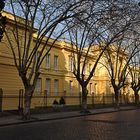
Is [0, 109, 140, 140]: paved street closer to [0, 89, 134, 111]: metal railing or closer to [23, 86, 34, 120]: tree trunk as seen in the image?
[23, 86, 34, 120]: tree trunk

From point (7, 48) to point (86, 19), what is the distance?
11.9 metres

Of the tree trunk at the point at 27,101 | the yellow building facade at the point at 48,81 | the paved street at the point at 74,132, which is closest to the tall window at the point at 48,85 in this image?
the yellow building facade at the point at 48,81

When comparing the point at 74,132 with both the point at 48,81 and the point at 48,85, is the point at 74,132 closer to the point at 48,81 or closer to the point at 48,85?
the point at 48,85

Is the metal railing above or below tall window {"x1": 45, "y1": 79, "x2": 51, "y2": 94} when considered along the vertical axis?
below

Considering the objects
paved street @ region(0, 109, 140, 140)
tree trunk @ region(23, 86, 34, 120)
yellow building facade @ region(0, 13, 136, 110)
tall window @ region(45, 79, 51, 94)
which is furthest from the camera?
tall window @ region(45, 79, 51, 94)

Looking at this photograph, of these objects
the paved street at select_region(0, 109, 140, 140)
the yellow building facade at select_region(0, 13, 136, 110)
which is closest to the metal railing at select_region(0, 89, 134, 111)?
the yellow building facade at select_region(0, 13, 136, 110)

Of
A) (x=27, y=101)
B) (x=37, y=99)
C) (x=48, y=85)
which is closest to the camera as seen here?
(x=27, y=101)

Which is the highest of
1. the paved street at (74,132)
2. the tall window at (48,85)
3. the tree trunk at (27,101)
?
the tall window at (48,85)

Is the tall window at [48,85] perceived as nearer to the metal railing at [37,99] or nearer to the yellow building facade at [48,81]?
the yellow building facade at [48,81]

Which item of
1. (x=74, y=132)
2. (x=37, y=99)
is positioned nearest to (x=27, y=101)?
(x=74, y=132)

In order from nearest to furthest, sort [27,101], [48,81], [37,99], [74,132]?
[74,132] → [27,101] → [37,99] → [48,81]

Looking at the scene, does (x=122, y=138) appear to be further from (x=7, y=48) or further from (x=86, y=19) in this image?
(x=7, y=48)

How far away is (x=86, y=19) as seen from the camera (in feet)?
73.5

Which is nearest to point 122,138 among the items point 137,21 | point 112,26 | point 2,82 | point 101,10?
point 101,10
